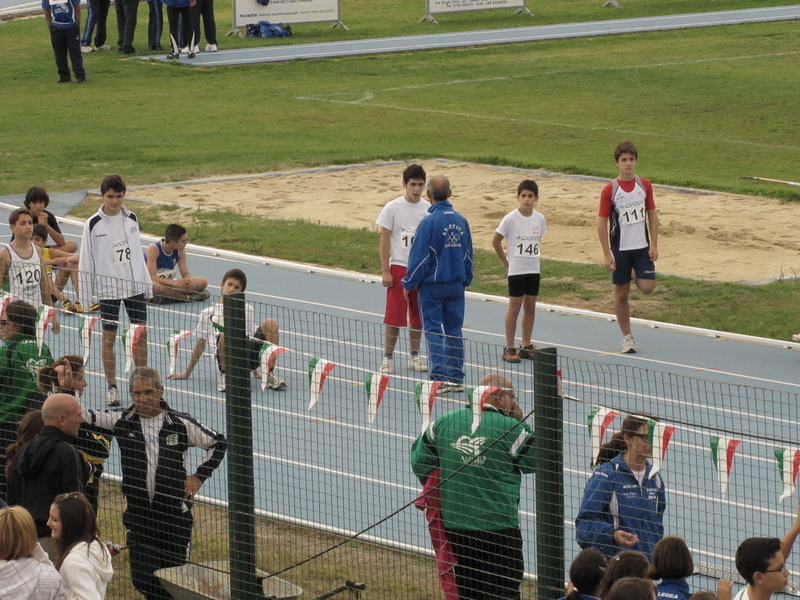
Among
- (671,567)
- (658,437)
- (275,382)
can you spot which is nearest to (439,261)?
(275,382)

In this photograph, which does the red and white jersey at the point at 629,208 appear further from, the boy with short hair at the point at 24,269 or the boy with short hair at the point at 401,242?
the boy with short hair at the point at 24,269

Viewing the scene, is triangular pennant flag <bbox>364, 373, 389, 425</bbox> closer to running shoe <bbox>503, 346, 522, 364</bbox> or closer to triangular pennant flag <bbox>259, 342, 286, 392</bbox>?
triangular pennant flag <bbox>259, 342, 286, 392</bbox>

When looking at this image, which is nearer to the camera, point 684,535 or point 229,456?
point 229,456

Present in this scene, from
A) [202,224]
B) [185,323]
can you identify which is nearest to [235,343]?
[185,323]

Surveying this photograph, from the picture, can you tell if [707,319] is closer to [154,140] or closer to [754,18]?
[154,140]

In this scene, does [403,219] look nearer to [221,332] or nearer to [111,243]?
[111,243]

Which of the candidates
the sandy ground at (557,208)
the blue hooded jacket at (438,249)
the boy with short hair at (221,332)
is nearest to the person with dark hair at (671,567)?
the boy with short hair at (221,332)

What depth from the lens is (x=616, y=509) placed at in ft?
21.5

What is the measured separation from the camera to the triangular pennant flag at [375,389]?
6922 mm

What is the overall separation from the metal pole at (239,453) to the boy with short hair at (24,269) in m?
2.92

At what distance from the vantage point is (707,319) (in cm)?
1409

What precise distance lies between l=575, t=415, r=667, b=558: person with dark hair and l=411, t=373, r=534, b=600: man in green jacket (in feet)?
1.19

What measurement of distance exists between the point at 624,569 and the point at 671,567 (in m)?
0.40

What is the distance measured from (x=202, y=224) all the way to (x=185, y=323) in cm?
637
